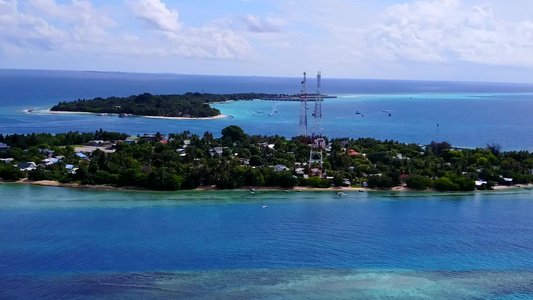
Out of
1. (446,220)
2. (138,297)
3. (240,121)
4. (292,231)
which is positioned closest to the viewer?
(138,297)

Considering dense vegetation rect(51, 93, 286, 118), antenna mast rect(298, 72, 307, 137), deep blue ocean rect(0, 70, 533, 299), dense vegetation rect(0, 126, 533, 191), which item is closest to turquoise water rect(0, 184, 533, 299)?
deep blue ocean rect(0, 70, 533, 299)

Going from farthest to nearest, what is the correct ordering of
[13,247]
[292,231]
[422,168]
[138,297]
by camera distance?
[422,168], [292,231], [13,247], [138,297]

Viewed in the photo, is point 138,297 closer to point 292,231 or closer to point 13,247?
point 13,247

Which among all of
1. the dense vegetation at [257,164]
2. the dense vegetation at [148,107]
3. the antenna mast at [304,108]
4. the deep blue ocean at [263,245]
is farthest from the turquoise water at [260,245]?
the dense vegetation at [148,107]

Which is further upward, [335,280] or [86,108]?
[86,108]

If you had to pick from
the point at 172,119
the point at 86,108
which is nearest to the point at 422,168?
the point at 172,119

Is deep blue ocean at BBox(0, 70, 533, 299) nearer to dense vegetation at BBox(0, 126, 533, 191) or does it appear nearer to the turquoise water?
the turquoise water
